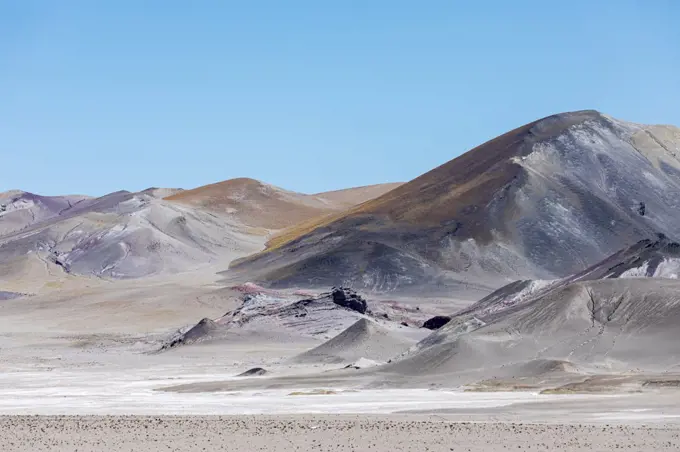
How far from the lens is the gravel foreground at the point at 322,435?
2406 cm

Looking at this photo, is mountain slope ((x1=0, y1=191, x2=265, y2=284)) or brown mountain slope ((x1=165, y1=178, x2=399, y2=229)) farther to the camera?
brown mountain slope ((x1=165, y1=178, x2=399, y2=229))

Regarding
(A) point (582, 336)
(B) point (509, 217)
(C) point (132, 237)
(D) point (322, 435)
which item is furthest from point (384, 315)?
(C) point (132, 237)

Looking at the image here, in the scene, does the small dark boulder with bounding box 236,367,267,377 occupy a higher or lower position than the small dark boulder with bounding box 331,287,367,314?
lower

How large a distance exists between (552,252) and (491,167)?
62.6 feet

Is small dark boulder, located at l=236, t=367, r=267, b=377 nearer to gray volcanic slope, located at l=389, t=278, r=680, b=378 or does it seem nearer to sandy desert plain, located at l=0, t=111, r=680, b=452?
sandy desert plain, located at l=0, t=111, r=680, b=452

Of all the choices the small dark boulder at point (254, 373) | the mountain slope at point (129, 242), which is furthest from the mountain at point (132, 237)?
the small dark boulder at point (254, 373)

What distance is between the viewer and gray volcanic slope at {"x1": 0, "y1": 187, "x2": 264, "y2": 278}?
439ft

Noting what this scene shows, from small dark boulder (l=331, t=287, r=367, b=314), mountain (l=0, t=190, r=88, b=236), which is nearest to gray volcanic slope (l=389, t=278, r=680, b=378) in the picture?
small dark boulder (l=331, t=287, r=367, b=314)

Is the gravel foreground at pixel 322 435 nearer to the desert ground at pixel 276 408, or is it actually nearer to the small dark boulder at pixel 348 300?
the desert ground at pixel 276 408

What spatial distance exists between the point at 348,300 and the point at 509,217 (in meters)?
41.8

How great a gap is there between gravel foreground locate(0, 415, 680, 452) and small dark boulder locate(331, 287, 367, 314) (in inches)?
1677

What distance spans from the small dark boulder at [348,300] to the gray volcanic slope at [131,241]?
5886 cm

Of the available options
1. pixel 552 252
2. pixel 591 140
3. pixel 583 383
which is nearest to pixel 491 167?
pixel 591 140

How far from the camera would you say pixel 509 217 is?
367 ft
